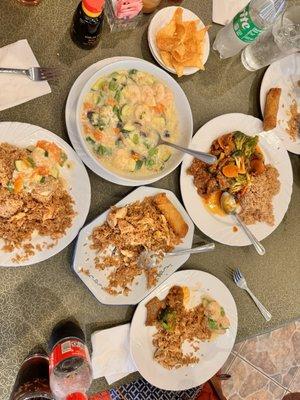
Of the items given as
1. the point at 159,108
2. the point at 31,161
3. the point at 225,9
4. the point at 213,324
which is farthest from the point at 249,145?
the point at 31,161

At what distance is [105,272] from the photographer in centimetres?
171

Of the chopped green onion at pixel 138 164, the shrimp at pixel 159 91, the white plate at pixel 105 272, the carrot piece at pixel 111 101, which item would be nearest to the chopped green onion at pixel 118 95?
the carrot piece at pixel 111 101

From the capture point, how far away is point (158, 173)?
5.68ft

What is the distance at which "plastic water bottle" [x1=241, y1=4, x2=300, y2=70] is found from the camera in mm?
1938

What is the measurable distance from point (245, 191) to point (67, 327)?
910 millimetres

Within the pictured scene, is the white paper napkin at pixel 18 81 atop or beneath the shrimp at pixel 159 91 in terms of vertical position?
atop

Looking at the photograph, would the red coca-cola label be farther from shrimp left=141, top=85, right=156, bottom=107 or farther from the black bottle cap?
→ shrimp left=141, top=85, right=156, bottom=107

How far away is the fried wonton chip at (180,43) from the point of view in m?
1.81

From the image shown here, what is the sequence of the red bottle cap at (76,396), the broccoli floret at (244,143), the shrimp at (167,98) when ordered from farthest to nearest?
the broccoli floret at (244,143), the shrimp at (167,98), the red bottle cap at (76,396)

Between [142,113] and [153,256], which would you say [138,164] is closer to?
[142,113]

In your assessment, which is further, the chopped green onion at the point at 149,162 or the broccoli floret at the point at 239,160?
the broccoli floret at the point at 239,160

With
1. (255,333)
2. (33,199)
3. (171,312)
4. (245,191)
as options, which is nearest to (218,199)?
(245,191)

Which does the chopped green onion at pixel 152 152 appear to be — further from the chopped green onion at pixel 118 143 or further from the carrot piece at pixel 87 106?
the carrot piece at pixel 87 106

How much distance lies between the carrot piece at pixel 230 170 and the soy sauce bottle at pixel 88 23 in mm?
732
